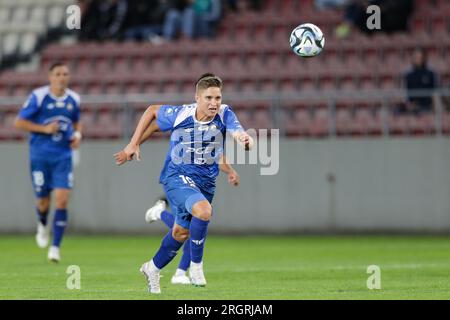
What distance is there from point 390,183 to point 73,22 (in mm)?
6913

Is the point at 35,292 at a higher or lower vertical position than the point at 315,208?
lower

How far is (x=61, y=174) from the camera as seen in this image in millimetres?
15414

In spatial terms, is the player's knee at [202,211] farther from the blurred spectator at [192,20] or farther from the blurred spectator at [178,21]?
the blurred spectator at [178,21]

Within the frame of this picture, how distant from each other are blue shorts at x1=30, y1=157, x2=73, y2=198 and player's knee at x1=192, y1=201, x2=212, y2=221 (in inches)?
215

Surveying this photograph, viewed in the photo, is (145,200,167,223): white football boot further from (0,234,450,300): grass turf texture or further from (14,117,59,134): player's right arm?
(14,117,59,134): player's right arm

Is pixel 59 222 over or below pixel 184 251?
over

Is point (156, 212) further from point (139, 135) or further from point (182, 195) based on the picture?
point (139, 135)

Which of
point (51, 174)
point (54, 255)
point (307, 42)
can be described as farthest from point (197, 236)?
point (51, 174)

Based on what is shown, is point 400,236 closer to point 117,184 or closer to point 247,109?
point 247,109

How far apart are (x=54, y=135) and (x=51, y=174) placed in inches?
20.8

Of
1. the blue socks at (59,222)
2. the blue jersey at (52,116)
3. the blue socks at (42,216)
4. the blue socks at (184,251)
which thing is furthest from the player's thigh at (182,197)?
the blue socks at (42,216)

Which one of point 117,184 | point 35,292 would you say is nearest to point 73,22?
point 117,184

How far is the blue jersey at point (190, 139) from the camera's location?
10.7 m

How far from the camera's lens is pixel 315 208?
813 inches
